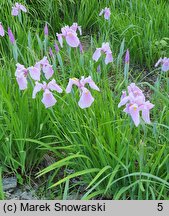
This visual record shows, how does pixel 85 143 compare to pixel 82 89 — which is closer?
pixel 82 89

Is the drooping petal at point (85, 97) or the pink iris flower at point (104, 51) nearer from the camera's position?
the drooping petal at point (85, 97)

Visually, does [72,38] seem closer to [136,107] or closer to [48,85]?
[48,85]

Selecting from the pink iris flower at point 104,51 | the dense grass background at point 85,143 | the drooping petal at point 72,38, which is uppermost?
the drooping petal at point 72,38

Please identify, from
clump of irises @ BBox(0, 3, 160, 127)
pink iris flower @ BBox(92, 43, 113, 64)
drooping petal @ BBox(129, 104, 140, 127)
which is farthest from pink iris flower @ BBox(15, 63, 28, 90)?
drooping petal @ BBox(129, 104, 140, 127)

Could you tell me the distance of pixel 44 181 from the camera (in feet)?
6.97

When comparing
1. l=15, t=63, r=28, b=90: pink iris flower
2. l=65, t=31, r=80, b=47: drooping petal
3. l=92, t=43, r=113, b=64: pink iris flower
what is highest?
l=65, t=31, r=80, b=47: drooping petal

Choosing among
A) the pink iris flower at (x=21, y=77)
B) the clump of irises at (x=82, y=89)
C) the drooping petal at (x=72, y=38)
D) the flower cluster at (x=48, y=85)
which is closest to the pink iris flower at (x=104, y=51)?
the clump of irises at (x=82, y=89)

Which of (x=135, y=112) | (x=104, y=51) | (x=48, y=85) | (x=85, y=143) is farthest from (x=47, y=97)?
(x=104, y=51)

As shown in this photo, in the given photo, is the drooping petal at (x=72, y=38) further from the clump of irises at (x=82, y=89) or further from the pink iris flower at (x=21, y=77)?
the pink iris flower at (x=21, y=77)

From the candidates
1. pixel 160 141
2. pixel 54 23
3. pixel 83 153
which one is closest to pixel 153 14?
pixel 54 23

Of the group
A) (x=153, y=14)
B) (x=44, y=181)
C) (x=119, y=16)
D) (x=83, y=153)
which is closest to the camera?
(x=83, y=153)

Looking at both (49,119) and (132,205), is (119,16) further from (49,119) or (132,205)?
(132,205)

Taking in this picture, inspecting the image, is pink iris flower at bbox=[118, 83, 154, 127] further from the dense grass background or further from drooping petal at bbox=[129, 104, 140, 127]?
the dense grass background

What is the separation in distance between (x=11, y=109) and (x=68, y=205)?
1.92ft
